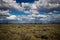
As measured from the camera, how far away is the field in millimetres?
3457

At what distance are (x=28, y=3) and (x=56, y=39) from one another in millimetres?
1090

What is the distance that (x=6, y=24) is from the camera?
137 inches

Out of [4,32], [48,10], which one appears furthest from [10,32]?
[48,10]

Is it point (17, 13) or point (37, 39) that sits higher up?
point (17, 13)

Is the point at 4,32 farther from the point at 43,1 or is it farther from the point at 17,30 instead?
the point at 43,1

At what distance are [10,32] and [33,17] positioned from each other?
66cm

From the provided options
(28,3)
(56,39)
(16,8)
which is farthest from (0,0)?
(56,39)

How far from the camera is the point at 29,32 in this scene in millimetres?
3482

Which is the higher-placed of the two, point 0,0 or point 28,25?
point 0,0

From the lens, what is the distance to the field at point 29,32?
3.46 m

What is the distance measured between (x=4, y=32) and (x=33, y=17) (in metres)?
0.78

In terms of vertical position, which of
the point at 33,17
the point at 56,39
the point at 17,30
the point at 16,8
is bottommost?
the point at 56,39

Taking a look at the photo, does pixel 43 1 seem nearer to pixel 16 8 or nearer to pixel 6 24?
pixel 16 8

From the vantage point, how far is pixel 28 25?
3.50 metres
